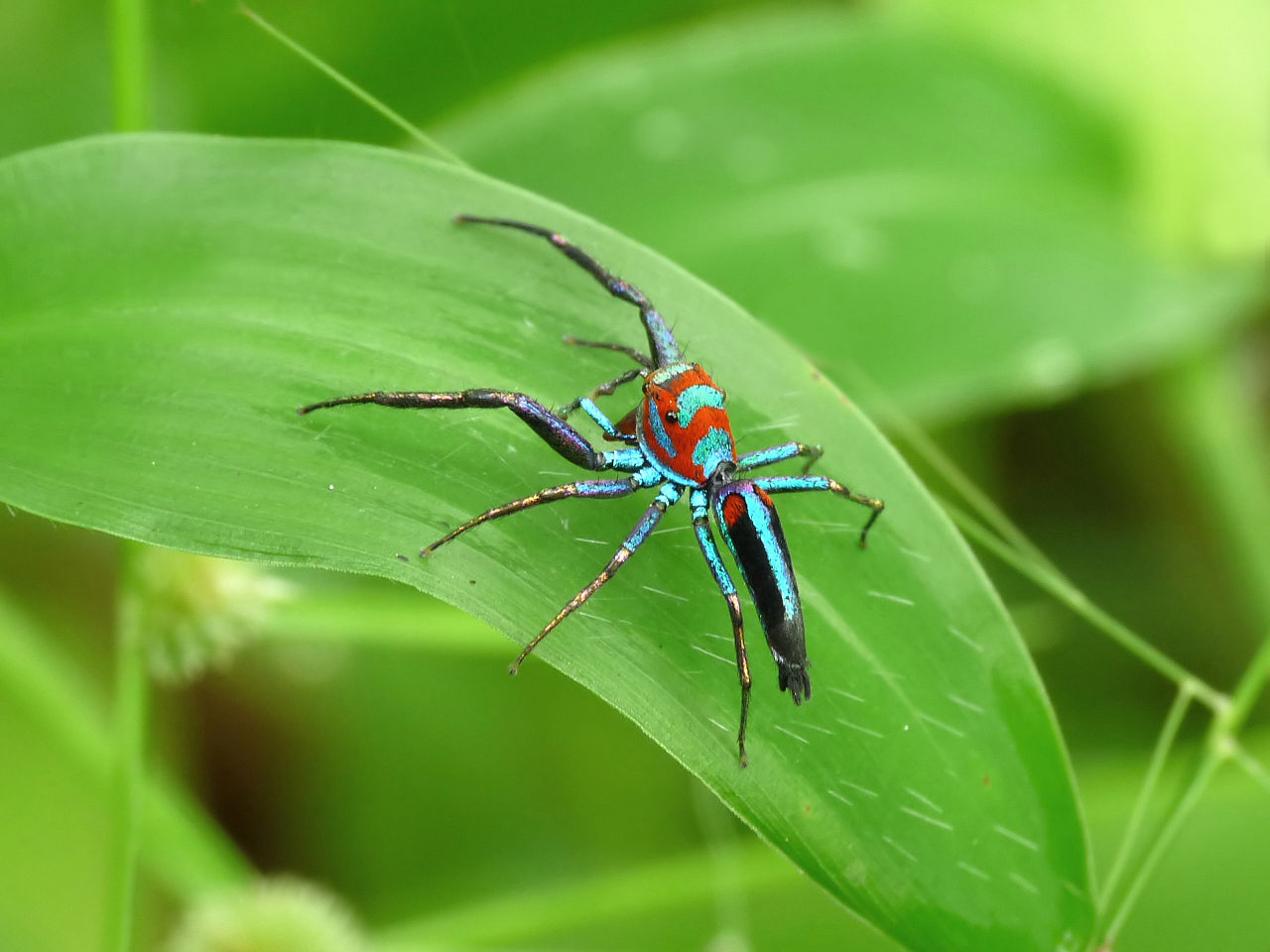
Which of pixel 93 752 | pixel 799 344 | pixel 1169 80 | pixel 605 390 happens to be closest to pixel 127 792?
pixel 93 752

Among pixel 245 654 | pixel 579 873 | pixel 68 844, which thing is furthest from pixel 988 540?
pixel 68 844

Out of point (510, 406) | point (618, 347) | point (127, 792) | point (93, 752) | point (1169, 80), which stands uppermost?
point (1169, 80)

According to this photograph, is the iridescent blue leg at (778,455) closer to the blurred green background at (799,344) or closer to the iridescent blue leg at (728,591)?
the iridescent blue leg at (728,591)

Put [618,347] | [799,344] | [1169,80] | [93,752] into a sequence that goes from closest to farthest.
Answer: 1. [618,347]
2. [93,752]
3. [799,344]
4. [1169,80]

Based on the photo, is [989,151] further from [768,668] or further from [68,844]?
[68,844]

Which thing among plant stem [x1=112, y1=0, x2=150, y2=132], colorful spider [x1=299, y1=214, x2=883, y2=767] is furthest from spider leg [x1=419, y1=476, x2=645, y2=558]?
plant stem [x1=112, y1=0, x2=150, y2=132]

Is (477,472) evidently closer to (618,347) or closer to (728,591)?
(618,347)
